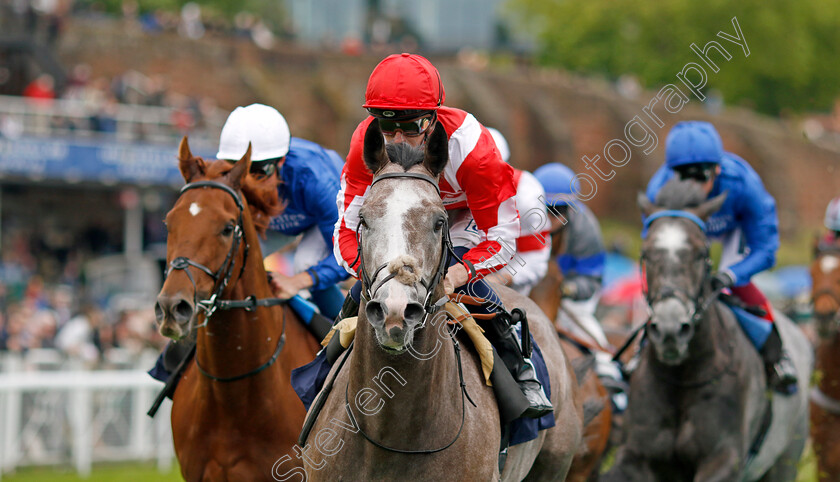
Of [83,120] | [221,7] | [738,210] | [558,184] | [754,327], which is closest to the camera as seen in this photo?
[754,327]

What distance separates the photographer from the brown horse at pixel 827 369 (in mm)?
7531

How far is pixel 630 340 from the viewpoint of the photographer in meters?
6.88

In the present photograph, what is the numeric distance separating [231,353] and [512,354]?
1.54m

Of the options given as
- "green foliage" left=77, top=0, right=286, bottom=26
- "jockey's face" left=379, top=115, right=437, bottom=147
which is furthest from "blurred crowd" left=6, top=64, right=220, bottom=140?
"jockey's face" left=379, top=115, right=437, bottom=147

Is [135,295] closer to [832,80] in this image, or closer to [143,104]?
[143,104]

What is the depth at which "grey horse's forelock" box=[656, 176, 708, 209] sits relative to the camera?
21.1ft

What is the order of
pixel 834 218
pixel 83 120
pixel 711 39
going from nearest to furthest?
1. pixel 834 218
2. pixel 83 120
3. pixel 711 39

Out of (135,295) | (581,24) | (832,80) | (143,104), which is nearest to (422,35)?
(581,24)

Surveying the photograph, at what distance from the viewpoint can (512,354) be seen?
15.5 ft

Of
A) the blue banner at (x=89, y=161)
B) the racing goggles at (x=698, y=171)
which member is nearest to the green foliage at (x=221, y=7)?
the blue banner at (x=89, y=161)

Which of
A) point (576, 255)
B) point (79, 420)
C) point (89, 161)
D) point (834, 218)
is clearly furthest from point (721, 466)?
point (89, 161)

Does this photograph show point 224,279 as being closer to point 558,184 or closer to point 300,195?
point 300,195

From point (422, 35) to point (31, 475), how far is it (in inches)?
1626

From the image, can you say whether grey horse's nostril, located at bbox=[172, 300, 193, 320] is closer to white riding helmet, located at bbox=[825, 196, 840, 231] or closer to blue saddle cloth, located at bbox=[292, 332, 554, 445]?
blue saddle cloth, located at bbox=[292, 332, 554, 445]
